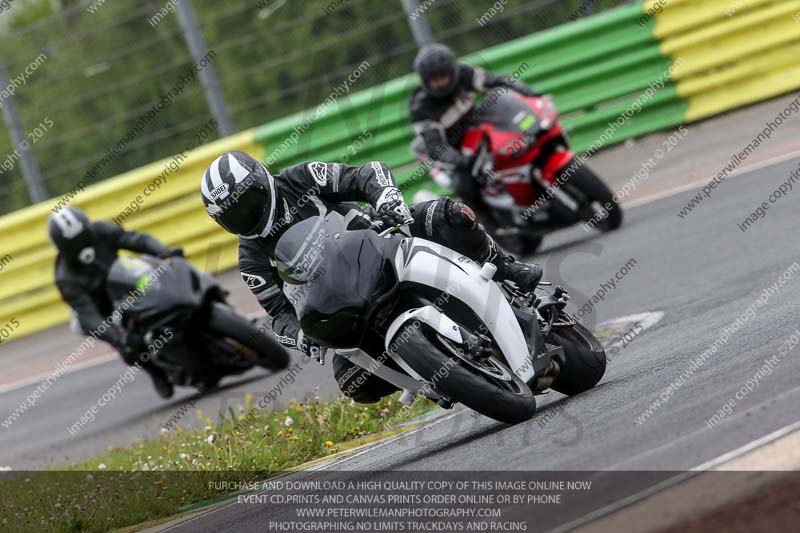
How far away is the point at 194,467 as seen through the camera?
778cm

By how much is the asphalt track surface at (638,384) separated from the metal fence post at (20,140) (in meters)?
2.64

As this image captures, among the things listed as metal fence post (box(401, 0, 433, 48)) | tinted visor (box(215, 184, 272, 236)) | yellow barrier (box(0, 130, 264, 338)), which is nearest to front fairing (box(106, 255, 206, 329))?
yellow barrier (box(0, 130, 264, 338))

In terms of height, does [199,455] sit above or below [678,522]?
below

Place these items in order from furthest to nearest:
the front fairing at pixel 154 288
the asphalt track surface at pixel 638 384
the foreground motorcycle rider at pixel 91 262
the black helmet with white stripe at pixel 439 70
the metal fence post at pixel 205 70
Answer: the metal fence post at pixel 205 70 → the black helmet with white stripe at pixel 439 70 → the foreground motorcycle rider at pixel 91 262 → the front fairing at pixel 154 288 → the asphalt track surface at pixel 638 384

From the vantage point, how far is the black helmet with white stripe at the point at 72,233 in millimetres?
11414

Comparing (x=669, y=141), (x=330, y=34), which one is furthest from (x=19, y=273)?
(x=669, y=141)

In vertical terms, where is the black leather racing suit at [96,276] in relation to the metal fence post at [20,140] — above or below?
below

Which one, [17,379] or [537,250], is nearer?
[537,250]

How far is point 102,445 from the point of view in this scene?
11.1 m

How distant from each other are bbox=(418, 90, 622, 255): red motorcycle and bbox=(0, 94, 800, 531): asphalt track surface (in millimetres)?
372

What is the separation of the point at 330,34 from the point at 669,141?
423cm

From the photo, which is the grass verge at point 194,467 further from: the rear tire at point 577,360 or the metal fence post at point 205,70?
the metal fence post at point 205,70

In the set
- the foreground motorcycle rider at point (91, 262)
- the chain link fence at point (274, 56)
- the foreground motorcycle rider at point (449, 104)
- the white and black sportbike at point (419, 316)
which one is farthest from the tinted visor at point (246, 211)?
the chain link fence at point (274, 56)

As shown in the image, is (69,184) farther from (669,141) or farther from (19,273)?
(669,141)
